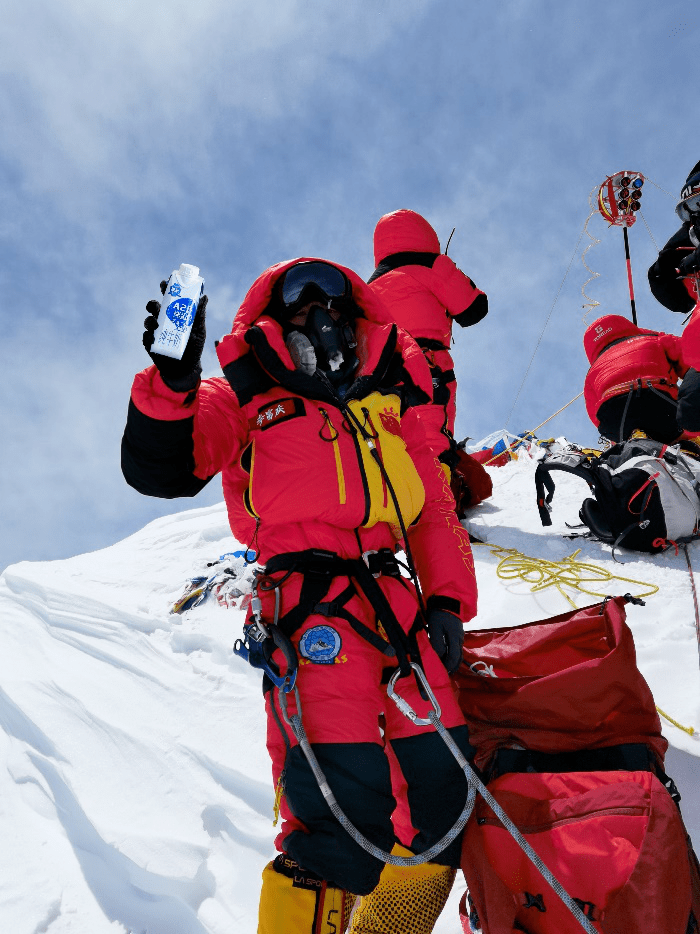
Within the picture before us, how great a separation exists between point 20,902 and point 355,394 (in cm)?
214

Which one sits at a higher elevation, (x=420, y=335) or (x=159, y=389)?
(x=420, y=335)

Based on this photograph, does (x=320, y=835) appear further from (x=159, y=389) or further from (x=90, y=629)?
(x=90, y=629)

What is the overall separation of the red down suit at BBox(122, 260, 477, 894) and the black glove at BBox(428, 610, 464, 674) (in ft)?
0.15

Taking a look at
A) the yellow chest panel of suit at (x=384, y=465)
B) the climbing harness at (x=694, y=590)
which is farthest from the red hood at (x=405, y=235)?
the yellow chest panel of suit at (x=384, y=465)

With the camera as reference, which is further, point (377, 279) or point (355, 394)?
point (377, 279)

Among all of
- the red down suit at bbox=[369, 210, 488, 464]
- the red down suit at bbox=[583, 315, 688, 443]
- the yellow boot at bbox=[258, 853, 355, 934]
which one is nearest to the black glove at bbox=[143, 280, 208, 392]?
the yellow boot at bbox=[258, 853, 355, 934]

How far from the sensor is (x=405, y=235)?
5.56 m

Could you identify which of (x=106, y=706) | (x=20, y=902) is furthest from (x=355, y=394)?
(x=106, y=706)

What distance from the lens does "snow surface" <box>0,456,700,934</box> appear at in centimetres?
225

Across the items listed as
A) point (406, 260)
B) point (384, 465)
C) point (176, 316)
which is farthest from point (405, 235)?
point (176, 316)

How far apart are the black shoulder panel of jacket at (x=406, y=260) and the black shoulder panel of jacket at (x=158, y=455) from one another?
13.1ft

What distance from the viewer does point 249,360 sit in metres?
2.28

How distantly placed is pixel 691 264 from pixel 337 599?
3039mm

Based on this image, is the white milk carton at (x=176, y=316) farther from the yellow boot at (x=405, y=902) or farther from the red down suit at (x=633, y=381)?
the red down suit at (x=633, y=381)
